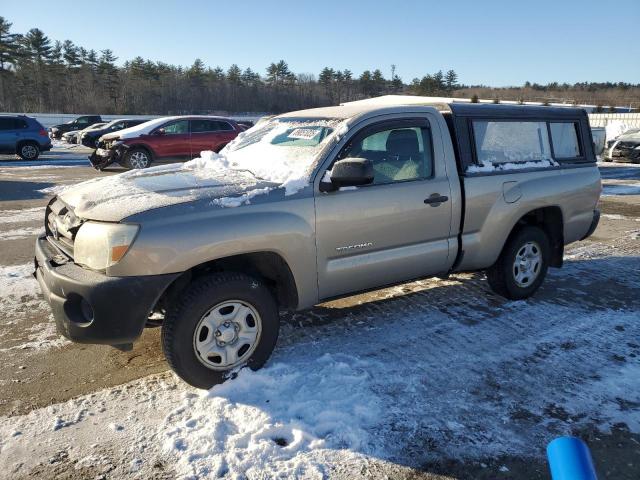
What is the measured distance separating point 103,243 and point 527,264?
3866mm

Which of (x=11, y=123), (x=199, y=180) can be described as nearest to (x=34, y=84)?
(x=11, y=123)

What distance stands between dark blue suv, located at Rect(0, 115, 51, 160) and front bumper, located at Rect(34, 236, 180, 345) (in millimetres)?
18551

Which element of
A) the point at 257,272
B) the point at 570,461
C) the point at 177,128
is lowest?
the point at 257,272

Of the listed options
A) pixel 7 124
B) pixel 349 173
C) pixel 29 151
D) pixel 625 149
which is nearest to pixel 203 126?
pixel 29 151

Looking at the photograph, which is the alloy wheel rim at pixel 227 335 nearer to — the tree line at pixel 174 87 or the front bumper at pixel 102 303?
the front bumper at pixel 102 303

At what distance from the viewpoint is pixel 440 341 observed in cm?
399

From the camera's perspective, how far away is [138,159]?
47.9ft

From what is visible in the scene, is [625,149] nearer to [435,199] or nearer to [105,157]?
[105,157]

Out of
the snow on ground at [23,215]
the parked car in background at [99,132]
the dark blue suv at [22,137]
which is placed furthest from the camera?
the parked car in background at [99,132]

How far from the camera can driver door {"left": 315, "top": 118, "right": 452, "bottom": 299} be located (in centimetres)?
358

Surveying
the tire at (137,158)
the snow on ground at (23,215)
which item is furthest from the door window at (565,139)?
the tire at (137,158)

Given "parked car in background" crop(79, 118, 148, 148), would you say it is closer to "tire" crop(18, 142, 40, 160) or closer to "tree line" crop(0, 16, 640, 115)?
"tire" crop(18, 142, 40, 160)

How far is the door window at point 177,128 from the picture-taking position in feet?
49.3

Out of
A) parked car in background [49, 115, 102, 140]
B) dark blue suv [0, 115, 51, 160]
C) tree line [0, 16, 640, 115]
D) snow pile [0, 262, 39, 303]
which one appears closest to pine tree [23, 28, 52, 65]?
tree line [0, 16, 640, 115]
